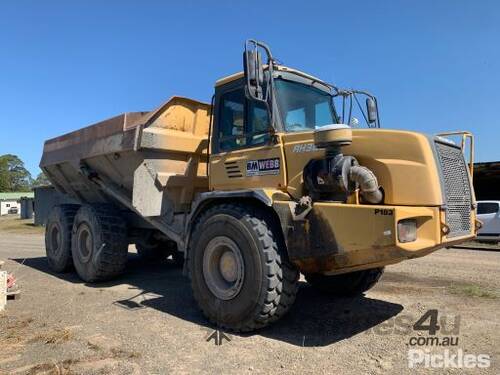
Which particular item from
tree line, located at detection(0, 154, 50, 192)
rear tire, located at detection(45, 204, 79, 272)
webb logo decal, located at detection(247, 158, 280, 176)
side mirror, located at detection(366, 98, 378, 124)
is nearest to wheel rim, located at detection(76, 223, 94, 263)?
rear tire, located at detection(45, 204, 79, 272)

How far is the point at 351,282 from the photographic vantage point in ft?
21.9

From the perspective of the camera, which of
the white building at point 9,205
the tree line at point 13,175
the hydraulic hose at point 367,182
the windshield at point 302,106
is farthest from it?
the tree line at point 13,175

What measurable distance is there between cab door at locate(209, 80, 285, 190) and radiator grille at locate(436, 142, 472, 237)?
5.69 ft

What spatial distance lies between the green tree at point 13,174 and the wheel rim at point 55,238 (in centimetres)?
9692

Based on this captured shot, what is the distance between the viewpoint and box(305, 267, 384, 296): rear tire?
260 inches

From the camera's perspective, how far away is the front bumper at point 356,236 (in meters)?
4.39

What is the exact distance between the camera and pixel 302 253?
491cm

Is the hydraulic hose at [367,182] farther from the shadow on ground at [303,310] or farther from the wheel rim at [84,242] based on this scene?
the wheel rim at [84,242]

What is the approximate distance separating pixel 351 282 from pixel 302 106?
2.57 metres

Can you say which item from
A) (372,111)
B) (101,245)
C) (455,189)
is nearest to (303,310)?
(455,189)

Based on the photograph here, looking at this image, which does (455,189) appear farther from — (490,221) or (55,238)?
(490,221)

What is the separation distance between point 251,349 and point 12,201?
82.1m

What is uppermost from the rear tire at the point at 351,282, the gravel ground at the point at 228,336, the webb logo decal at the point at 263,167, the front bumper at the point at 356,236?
the webb logo decal at the point at 263,167

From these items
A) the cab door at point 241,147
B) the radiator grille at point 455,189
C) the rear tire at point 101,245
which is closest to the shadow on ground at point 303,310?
the rear tire at point 101,245
